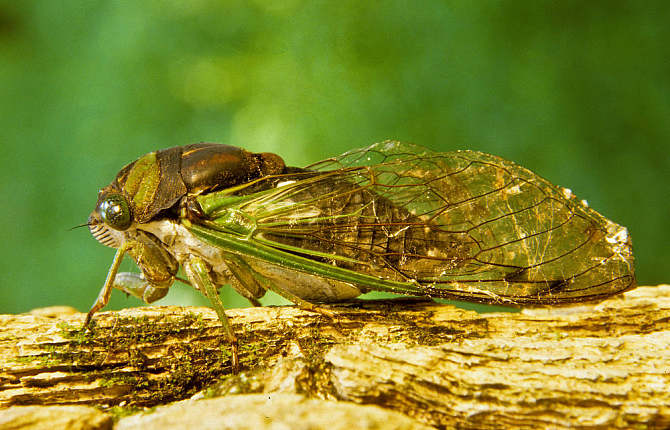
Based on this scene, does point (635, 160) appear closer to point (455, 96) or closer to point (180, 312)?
point (455, 96)

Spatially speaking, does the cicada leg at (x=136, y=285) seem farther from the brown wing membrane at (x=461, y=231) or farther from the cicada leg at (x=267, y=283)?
the brown wing membrane at (x=461, y=231)

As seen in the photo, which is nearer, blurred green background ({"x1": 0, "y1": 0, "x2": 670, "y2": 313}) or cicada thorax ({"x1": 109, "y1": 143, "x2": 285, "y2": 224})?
cicada thorax ({"x1": 109, "y1": 143, "x2": 285, "y2": 224})

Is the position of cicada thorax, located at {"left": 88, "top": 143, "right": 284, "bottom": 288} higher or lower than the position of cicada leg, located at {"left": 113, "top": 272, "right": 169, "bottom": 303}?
higher

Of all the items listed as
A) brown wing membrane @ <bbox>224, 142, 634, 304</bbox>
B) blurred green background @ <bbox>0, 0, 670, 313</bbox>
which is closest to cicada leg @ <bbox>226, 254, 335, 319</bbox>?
brown wing membrane @ <bbox>224, 142, 634, 304</bbox>

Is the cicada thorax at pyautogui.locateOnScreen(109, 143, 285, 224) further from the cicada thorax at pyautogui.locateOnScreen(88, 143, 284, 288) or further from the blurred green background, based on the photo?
the blurred green background

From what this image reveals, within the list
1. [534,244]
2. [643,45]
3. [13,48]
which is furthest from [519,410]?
[13,48]

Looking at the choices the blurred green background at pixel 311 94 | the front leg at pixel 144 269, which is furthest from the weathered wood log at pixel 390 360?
the blurred green background at pixel 311 94
